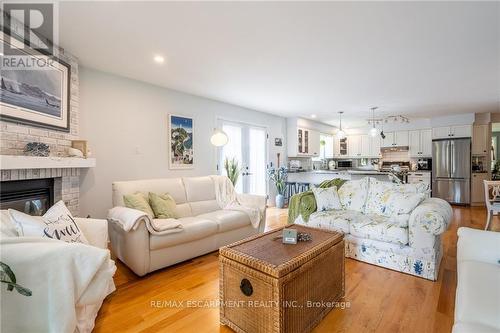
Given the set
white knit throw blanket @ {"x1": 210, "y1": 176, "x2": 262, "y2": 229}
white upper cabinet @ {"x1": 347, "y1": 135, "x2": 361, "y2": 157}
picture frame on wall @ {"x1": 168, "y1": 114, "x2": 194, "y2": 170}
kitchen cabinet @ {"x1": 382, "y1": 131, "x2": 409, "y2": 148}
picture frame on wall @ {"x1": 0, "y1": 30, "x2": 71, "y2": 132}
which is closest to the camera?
picture frame on wall @ {"x1": 0, "y1": 30, "x2": 71, "y2": 132}

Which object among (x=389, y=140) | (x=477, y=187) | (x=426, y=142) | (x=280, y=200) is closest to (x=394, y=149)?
(x=389, y=140)

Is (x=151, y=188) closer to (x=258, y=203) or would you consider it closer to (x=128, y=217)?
(x=128, y=217)

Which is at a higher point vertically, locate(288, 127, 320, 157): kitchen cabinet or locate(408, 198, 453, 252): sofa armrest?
locate(288, 127, 320, 157): kitchen cabinet

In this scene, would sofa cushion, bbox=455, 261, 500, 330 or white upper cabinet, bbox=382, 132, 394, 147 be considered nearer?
sofa cushion, bbox=455, 261, 500, 330

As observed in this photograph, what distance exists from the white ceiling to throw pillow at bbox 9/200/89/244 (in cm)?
163

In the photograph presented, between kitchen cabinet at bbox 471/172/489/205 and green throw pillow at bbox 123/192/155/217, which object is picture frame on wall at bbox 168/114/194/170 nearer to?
green throw pillow at bbox 123/192/155/217

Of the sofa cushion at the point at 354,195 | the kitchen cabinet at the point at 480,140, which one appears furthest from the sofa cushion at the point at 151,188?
the kitchen cabinet at the point at 480,140

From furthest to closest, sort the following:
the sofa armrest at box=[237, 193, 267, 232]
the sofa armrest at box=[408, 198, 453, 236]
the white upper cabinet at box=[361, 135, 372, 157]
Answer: the white upper cabinet at box=[361, 135, 372, 157], the sofa armrest at box=[237, 193, 267, 232], the sofa armrest at box=[408, 198, 453, 236]

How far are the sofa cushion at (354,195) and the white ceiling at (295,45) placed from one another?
1.54 metres

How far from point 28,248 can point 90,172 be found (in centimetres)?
222

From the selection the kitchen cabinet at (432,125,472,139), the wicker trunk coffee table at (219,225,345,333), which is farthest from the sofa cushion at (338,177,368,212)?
the kitchen cabinet at (432,125,472,139)

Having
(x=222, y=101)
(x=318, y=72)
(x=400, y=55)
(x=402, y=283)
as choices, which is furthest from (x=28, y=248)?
(x=222, y=101)

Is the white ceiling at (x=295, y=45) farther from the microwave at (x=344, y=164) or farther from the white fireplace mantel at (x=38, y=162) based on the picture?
the microwave at (x=344, y=164)

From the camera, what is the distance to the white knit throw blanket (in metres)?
3.49
